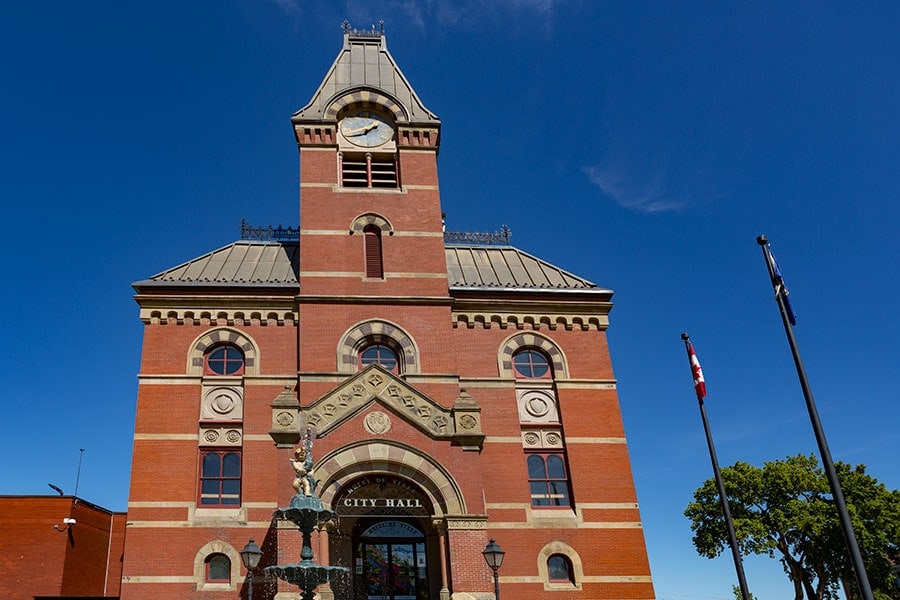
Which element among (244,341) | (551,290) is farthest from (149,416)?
(551,290)

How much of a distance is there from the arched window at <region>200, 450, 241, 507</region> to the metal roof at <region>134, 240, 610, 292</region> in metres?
5.71

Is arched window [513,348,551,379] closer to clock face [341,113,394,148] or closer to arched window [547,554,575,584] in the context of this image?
arched window [547,554,575,584]

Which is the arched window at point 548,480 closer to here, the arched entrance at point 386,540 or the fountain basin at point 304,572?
the arched entrance at point 386,540

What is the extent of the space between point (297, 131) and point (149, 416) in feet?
37.8

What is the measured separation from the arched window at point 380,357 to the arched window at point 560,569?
24.9ft

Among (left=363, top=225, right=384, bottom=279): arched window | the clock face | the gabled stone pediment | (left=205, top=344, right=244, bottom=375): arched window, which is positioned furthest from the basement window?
the gabled stone pediment

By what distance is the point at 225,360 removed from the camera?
2462cm

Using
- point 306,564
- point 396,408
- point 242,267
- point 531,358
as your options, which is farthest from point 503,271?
point 306,564

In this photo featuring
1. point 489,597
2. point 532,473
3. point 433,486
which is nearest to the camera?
point 489,597

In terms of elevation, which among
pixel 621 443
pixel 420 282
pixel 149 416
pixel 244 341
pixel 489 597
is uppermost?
pixel 420 282

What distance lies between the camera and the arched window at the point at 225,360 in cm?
2445

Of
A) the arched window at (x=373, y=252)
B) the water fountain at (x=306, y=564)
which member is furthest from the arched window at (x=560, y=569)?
the arched window at (x=373, y=252)

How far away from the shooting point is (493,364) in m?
25.4

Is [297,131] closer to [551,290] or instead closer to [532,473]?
[551,290]
